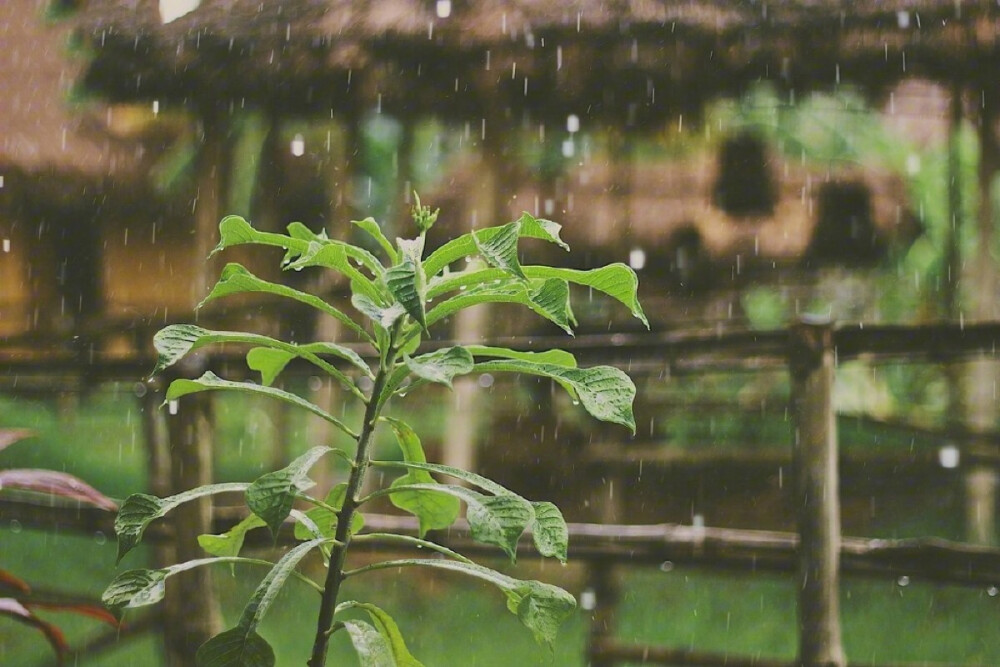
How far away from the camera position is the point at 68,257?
14.0 ft

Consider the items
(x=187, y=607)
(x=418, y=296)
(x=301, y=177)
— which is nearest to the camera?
(x=418, y=296)

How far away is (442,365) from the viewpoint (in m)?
0.57

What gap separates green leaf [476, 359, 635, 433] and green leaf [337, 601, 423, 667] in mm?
202

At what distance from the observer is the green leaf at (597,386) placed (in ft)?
1.97

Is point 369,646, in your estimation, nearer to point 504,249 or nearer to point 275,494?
point 275,494

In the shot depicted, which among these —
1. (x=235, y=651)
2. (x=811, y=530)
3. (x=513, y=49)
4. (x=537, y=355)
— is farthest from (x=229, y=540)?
(x=513, y=49)

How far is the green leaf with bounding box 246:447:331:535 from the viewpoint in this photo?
54cm

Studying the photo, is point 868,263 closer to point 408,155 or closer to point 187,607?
point 408,155

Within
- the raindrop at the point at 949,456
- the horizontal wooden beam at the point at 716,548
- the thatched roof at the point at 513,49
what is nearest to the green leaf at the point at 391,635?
the horizontal wooden beam at the point at 716,548

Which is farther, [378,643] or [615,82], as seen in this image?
[615,82]

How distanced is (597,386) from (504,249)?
12 cm

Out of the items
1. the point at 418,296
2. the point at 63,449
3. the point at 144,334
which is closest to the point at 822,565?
the point at 418,296

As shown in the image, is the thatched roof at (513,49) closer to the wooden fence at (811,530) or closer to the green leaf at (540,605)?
the wooden fence at (811,530)

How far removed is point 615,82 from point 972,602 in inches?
86.1
